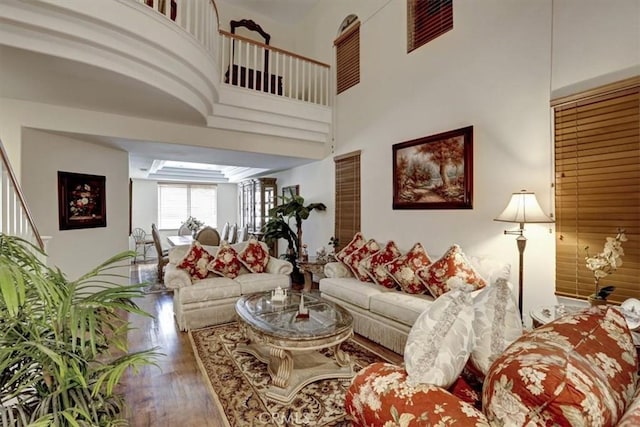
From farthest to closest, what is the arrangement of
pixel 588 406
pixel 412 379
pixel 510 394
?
pixel 412 379, pixel 510 394, pixel 588 406

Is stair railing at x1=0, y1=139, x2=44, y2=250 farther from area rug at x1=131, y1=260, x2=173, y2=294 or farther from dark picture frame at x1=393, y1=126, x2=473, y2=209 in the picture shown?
dark picture frame at x1=393, y1=126, x2=473, y2=209

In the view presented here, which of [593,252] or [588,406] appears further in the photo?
[593,252]

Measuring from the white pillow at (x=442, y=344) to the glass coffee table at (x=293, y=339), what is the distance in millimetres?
1033

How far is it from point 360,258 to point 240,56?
3.28 meters

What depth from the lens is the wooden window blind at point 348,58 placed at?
4.82 metres

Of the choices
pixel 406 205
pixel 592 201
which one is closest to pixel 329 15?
pixel 406 205

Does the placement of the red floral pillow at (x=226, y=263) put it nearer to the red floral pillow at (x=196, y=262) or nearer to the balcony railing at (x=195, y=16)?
the red floral pillow at (x=196, y=262)

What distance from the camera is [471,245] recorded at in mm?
3238

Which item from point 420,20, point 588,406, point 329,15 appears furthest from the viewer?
point 329,15

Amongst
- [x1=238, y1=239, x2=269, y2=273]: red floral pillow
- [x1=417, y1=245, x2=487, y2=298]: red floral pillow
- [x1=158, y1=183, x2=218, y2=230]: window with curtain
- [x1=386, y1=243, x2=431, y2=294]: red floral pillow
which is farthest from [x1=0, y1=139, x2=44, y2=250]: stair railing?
[x1=158, y1=183, x2=218, y2=230]: window with curtain

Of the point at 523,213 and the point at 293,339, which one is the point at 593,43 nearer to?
the point at 523,213

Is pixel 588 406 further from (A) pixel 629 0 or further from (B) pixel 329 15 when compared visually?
(B) pixel 329 15

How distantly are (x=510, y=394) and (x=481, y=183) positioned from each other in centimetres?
263

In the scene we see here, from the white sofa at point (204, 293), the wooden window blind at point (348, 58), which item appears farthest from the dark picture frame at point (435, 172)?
the white sofa at point (204, 293)
